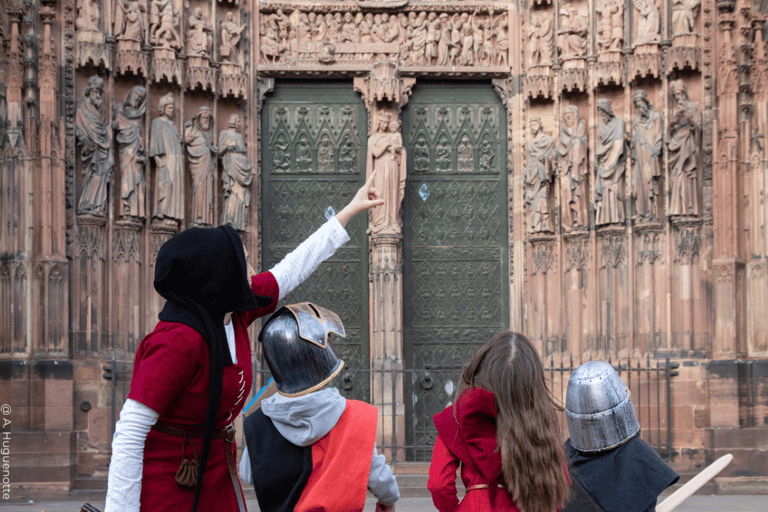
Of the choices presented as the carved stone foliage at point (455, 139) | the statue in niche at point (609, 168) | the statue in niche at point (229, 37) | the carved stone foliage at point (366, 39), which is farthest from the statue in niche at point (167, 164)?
the statue in niche at point (609, 168)

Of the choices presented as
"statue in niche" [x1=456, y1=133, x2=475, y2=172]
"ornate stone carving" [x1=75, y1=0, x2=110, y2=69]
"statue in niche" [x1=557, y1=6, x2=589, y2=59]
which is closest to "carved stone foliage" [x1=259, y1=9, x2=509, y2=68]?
"statue in niche" [x1=557, y1=6, x2=589, y2=59]

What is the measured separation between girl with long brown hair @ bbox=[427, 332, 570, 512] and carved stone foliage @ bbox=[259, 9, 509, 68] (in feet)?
32.1

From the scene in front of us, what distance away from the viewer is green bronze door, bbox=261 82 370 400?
12406 mm

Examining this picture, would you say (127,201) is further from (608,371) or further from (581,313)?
(608,371)

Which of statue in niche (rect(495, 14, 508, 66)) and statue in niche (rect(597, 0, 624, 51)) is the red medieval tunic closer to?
statue in niche (rect(597, 0, 624, 51))

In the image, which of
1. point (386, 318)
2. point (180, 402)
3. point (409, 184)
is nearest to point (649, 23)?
point (409, 184)

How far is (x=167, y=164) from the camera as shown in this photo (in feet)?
37.1

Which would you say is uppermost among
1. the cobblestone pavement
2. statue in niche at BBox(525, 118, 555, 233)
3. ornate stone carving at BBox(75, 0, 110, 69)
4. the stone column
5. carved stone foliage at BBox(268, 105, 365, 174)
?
ornate stone carving at BBox(75, 0, 110, 69)

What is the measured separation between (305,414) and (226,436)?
0.96 ft

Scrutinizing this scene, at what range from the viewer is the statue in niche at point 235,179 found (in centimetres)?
1178

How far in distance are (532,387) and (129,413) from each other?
141 cm

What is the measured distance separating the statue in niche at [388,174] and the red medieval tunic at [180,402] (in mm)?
8823

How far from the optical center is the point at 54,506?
9.33 metres

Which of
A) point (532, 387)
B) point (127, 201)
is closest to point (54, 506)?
point (127, 201)
